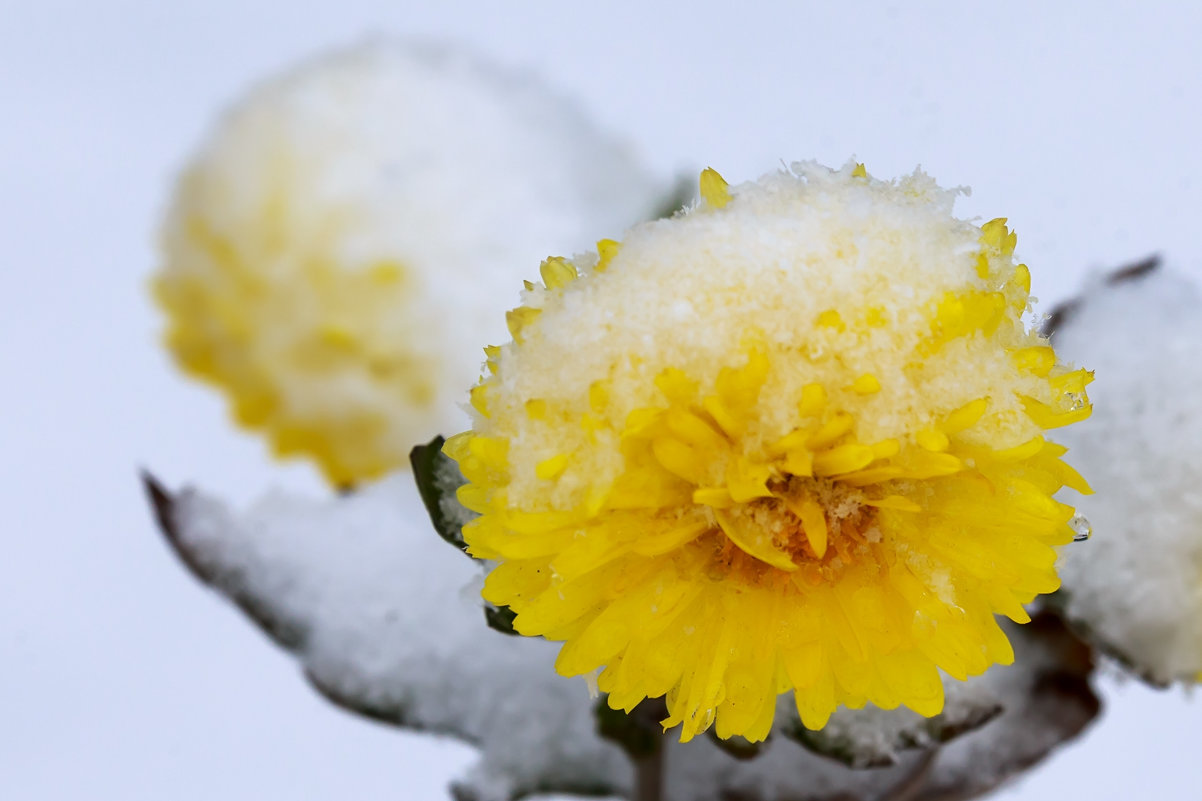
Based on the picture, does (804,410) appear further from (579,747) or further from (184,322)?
(184,322)

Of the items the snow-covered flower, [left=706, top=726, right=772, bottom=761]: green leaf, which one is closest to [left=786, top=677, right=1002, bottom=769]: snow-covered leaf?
[left=706, top=726, right=772, bottom=761]: green leaf

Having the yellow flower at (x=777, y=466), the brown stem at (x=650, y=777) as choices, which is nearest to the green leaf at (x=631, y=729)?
the brown stem at (x=650, y=777)

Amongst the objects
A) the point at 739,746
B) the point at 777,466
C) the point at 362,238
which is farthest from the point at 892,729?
the point at 362,238

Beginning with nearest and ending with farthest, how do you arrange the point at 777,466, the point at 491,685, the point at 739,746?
the point at 777,466
the point at 739,746
the point at 491,685

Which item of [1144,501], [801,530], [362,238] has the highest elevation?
[362,238]

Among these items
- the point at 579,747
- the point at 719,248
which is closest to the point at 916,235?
the point at 719,248

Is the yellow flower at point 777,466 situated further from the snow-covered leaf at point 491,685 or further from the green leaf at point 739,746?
the snow-covered leaf at point 491,685

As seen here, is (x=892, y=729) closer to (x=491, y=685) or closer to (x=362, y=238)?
(x=491, y=685)

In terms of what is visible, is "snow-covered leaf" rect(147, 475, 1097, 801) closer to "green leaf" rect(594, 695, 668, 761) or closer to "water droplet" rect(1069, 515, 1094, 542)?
"green leaf" rect(594, 695, 668, 761)
